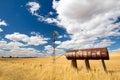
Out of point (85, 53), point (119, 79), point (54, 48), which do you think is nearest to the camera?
point (119, 79)

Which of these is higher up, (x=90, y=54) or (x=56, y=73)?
(x=90, y=54)

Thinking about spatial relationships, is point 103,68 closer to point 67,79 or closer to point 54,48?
point 67,79

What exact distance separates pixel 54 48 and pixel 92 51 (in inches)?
554

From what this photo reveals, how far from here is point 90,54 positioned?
39.1 feet

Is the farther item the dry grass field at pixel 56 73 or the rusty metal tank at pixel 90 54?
the rusty metal tank at pixel 90 54

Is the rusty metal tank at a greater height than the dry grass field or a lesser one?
greater

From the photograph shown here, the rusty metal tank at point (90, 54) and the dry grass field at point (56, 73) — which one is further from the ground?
the rusty metal tank at point (90, 54)

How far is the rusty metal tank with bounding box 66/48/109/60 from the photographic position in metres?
11.2

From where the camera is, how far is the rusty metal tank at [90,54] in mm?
11188

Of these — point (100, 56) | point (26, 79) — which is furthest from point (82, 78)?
point (100, 56)

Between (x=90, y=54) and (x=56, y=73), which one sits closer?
(x=56, y=73)

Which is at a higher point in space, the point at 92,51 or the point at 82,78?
the point at 92,51

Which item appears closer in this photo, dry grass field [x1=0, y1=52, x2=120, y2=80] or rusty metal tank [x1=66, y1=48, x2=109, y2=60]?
dry grass field [x1=0, y1=52, x2=120, y2=80]

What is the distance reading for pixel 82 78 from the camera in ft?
25.8
